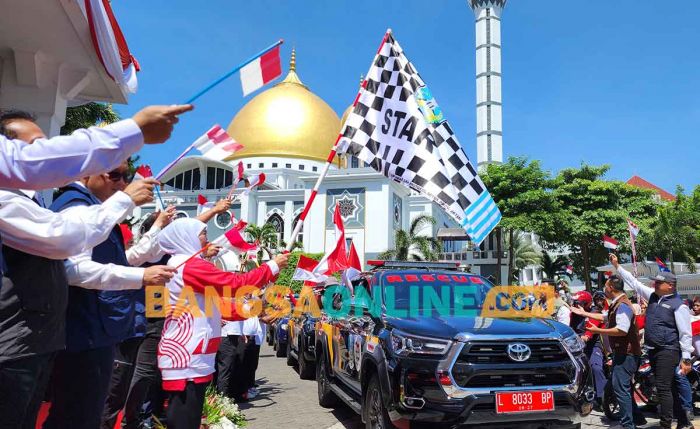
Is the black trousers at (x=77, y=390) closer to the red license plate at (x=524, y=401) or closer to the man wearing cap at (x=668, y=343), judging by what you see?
the red license plate at (x=524, y=401)

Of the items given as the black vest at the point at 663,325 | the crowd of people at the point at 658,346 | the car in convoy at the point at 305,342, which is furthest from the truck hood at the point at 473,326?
the car in convoy at the point at 305,342

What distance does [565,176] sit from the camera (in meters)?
33.8

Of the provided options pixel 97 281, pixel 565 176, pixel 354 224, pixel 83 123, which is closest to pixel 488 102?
pixel 354 224

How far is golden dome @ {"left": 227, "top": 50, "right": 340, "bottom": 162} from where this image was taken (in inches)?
2336

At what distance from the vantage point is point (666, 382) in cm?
626

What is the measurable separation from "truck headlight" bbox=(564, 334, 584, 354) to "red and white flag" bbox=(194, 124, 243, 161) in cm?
376

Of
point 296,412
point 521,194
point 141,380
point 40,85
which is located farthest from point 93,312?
point 521,194

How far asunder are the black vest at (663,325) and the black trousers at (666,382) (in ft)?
0.32

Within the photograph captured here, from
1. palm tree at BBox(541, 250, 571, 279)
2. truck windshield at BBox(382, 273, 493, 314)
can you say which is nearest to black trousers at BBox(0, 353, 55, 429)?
truck windshield at BBox(382, 273, 493, 314)

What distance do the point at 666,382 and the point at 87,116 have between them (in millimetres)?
17175

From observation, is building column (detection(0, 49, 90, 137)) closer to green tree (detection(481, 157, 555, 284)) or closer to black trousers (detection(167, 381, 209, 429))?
black trousers (detection(167, 381, 209, 429))

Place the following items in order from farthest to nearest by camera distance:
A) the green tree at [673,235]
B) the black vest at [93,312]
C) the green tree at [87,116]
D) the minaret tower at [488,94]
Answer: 1. the minaret tower at [488,94]
2. the green tree at [673,235]
3. the green tree at [87,116]
4. the black vest at [93,312]

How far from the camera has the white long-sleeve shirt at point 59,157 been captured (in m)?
1.76

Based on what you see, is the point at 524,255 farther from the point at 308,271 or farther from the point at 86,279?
the point at 86,279
